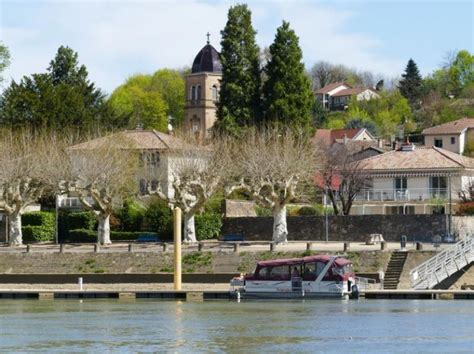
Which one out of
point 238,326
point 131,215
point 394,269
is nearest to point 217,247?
point 394,269

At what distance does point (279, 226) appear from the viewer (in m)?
92.1

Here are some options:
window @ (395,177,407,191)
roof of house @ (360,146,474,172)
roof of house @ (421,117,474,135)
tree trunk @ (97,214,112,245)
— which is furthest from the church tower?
tree trunk @ (97,214,112,245)

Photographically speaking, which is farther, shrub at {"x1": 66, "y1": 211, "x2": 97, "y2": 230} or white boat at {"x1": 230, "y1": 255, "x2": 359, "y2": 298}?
shrub at {"x1": 66, "y1": 211, "x2": 97, "y2": 230}

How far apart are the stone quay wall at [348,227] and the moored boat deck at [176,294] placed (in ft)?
51.0

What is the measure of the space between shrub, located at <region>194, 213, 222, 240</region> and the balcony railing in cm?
1309

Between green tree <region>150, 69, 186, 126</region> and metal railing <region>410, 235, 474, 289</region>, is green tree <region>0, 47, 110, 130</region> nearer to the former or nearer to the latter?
metal railing <region>410, 235, 474, 289</region>

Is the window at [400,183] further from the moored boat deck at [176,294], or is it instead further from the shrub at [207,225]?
the moored boat deck at [176,294]

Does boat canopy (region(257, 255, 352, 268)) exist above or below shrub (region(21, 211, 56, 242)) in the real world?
below

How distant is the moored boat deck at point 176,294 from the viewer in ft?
246

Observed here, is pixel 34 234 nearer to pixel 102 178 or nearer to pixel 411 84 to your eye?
pixel 102 178

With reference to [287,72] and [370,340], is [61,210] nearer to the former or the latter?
[287,72]

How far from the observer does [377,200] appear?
10631 centimetres

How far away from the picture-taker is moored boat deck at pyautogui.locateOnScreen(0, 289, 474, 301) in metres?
75.0

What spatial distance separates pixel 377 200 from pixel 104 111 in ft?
91.8
